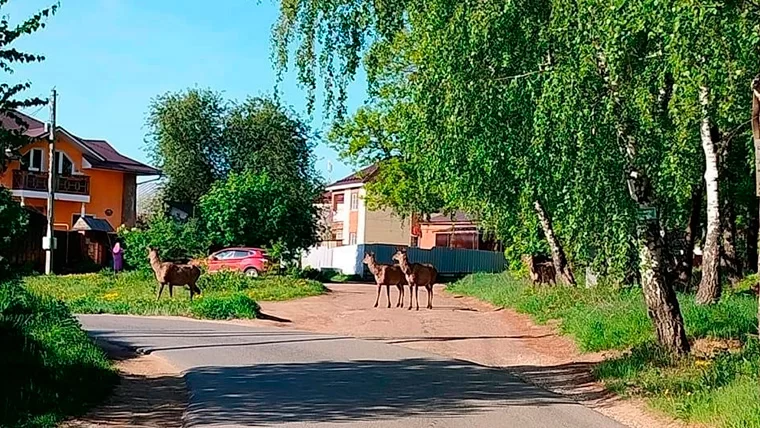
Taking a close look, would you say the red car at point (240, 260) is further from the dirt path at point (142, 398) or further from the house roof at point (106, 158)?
the dirt path at point (142, 398)

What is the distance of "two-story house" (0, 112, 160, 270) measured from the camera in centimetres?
4816

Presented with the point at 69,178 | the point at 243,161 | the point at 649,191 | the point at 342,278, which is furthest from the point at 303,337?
the point at 243,161

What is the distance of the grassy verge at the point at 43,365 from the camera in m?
10.5

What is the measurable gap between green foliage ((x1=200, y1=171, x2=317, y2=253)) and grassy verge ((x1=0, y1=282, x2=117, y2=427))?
88.9 ft

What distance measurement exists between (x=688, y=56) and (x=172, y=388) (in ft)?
26.3

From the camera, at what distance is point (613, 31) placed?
11.1 m

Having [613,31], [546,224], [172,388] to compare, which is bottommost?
[172,388]

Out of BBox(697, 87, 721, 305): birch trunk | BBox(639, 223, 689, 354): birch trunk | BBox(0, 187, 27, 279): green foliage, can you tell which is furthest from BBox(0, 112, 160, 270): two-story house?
BBox(639, 223, 689, 354): birch trunk

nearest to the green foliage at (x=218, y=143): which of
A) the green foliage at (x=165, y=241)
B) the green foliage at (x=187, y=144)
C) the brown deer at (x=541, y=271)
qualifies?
the green foliage at (x=187, y=144)

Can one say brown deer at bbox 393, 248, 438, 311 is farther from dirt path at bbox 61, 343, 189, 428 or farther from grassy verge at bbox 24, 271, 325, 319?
dirt path at bbox 61, 343, 189, 428

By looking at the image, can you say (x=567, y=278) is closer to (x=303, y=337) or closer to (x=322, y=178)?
(x=303, y=337)

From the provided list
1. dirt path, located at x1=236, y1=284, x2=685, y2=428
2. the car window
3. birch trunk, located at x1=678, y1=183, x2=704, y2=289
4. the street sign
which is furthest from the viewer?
the car window

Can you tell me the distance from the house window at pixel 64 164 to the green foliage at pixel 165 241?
29.0 ft

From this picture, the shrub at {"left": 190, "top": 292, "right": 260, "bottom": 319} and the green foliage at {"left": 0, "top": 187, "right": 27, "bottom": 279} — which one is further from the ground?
the green foliage at {"left": 0, "top": 187, "right": 27, "bottom": 279}
